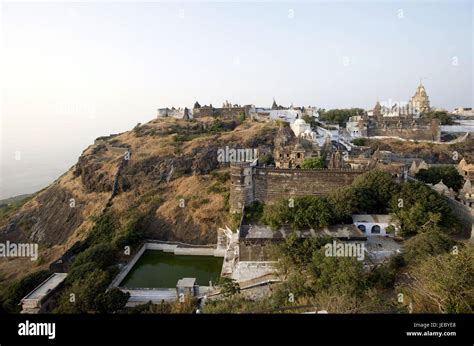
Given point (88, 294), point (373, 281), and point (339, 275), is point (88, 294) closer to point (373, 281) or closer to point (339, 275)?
point (339, 275)

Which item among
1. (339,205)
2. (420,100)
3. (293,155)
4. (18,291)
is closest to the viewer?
(18,291)

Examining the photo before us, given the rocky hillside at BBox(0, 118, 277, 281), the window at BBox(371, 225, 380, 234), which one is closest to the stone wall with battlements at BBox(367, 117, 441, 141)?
the rocky hillside at BBox(0, 118, 277, 281)

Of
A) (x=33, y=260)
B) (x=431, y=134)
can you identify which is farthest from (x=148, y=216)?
(x=431, y=134)

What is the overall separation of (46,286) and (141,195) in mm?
11363

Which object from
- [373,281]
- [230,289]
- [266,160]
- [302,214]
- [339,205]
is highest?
[266,160]

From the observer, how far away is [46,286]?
14.1 m

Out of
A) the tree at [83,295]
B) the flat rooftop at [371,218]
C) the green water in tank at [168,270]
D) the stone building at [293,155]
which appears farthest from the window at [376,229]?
the tree at [83,295]

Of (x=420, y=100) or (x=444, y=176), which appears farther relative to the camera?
(x=420, y=100)

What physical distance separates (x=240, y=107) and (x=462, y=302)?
39.5 m

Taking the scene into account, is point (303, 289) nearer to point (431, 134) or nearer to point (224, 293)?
point (224, 293)

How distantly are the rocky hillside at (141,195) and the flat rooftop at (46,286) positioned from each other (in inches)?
188

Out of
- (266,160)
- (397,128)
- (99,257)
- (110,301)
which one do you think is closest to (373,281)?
(110,301)

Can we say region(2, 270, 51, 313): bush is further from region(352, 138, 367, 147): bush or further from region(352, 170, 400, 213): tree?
region(352, 138, 367, 147): bush

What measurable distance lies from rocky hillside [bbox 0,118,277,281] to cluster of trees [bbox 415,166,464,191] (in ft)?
43.2
